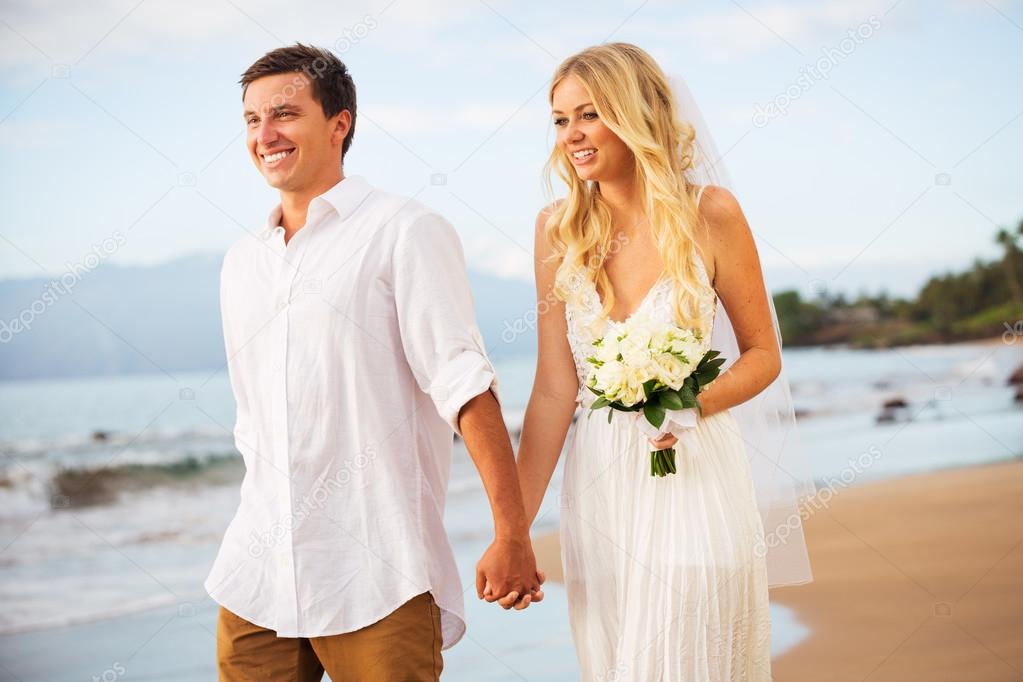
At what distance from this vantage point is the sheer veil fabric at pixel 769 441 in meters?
3.19

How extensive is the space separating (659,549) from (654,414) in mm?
349

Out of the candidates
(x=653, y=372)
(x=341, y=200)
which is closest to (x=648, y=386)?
(x=653, y=372)

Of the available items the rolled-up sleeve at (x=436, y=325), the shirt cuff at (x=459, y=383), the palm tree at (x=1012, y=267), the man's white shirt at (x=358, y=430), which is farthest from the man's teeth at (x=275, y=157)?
the palm tree at (x=1012, y=267)

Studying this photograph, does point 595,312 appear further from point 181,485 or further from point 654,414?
point 181,485

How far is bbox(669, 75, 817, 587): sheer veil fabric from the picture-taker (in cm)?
319

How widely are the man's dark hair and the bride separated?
0.63 metres

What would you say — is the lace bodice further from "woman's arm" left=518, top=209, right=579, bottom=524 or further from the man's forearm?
the man's forearm

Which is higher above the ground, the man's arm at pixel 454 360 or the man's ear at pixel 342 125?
the man's ear at pixel 342 125

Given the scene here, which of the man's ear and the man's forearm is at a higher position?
the man's ear

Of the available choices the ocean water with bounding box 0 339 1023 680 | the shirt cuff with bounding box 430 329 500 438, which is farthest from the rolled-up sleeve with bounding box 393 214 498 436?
the ocean water with bounding box 0 339 1023 680

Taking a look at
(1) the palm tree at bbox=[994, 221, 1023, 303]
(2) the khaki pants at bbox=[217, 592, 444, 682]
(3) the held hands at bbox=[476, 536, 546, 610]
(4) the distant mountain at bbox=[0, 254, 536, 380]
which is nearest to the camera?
(2) the khaki pants at bbox=[217, 592, 444, 682]

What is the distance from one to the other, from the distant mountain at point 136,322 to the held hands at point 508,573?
11.7 metres

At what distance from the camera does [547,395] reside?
308 centimetres

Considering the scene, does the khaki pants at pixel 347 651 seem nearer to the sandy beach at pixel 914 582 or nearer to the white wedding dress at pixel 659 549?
the white wedding dress at pixel 659 549
